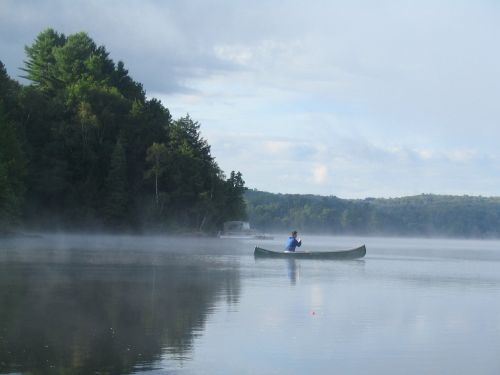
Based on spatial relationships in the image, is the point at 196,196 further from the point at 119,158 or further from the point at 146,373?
the point at 146,373

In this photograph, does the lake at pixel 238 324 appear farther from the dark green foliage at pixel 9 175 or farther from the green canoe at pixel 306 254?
the dark green foliage at pixel 9 175

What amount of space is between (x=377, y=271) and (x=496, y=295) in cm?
1383

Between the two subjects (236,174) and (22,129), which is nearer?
(22,129)

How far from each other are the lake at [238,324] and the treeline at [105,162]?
176 ft

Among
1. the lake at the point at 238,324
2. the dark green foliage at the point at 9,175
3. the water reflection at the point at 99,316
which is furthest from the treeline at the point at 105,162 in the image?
the lake at the point at 238,324

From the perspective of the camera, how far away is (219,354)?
17047mm

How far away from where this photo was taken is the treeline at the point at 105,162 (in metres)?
91.4

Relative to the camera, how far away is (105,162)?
96.1m

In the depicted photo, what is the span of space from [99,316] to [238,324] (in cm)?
330

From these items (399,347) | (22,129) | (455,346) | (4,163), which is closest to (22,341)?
(399,347)

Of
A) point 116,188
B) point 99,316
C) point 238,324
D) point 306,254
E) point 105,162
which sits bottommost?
point 238,324

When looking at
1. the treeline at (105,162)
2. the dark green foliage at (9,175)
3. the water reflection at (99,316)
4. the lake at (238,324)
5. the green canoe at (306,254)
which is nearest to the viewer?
the water reflection at (99,316)

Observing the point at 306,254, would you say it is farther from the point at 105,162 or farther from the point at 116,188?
the point at 105,162

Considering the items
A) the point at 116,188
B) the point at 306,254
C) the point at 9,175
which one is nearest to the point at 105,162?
the point at 116,188
